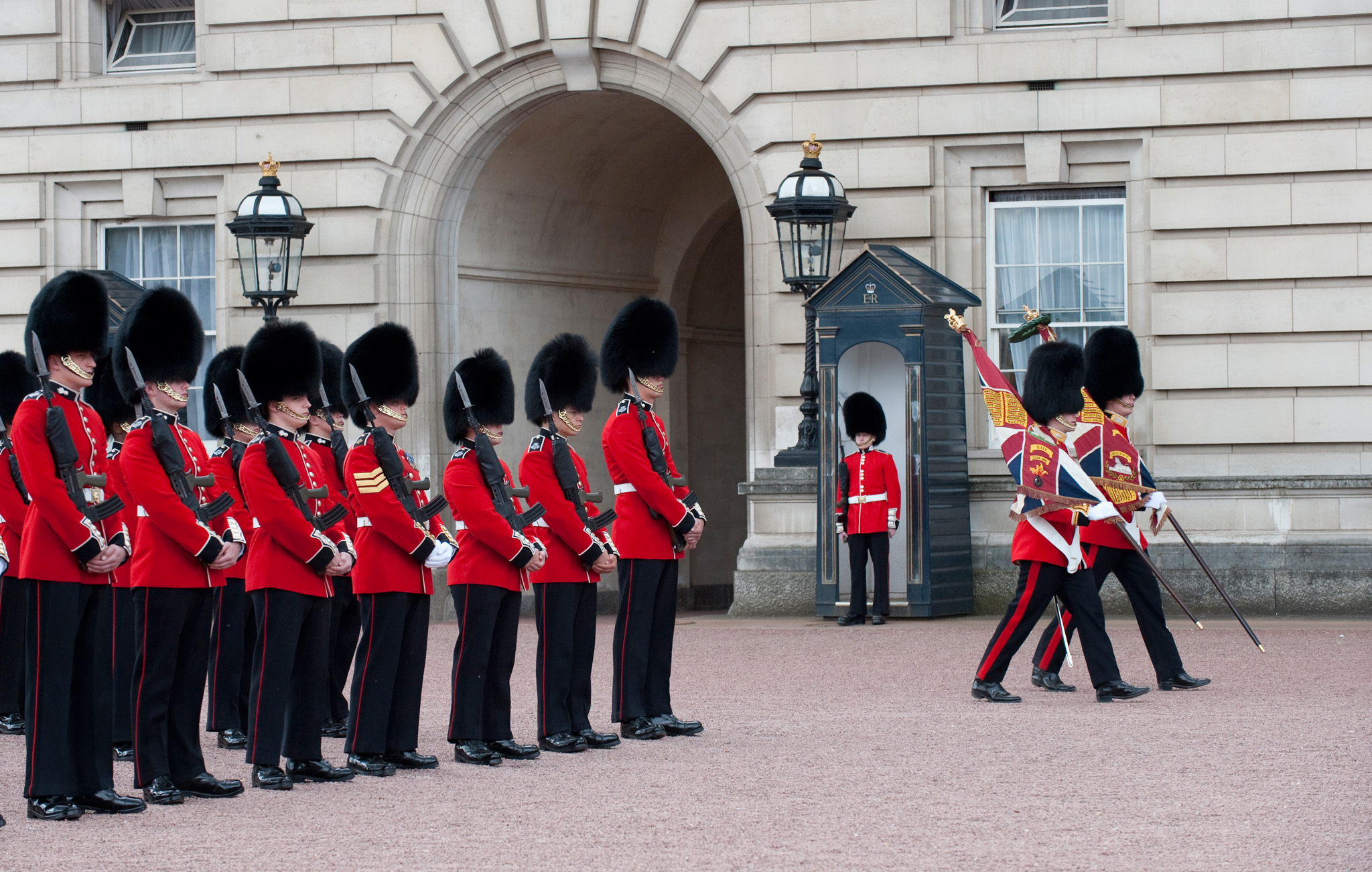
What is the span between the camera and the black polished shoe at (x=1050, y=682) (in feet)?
23.9

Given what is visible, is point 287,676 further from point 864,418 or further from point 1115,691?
point 864,418

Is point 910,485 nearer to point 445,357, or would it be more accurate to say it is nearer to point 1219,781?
point 445,357

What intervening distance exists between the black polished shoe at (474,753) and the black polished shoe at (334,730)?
0.86m

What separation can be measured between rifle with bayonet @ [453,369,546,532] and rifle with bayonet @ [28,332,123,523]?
1.25 m

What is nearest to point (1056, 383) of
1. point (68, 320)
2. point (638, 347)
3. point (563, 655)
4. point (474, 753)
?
point (638, 347)

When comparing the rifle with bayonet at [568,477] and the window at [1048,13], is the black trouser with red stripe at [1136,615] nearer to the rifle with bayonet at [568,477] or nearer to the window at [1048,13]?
the rifle with bayonet at [568,477]

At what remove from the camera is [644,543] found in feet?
20.6

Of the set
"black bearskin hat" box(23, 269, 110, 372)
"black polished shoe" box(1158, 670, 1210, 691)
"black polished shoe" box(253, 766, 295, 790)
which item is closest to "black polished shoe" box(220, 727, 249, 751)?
"black polished shoe" box(253, 766, 295, 790)

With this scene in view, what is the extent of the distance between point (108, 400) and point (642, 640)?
6.70ft

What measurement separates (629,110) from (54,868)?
27.7ft

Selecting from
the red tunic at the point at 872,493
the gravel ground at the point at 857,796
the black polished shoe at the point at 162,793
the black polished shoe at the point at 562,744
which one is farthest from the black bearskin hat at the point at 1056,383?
the black polished shoe at the point at 162,793

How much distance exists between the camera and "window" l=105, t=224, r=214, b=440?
39.2 feet

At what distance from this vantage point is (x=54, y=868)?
4.24m

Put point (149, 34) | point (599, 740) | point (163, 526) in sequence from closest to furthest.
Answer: point (163, 526), point (599, 740), point (149, 34)
